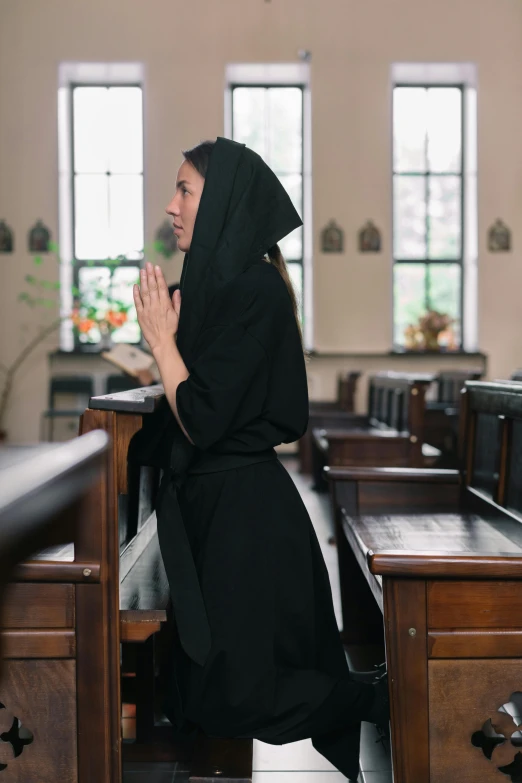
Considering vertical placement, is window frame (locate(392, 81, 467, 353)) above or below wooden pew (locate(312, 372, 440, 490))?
above

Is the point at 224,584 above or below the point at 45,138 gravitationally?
below

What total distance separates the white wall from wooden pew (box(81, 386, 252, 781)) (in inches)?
347

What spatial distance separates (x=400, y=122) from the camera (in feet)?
38.9

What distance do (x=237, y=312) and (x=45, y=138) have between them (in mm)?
10217

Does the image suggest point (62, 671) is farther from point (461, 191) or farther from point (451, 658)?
point (461, 191)

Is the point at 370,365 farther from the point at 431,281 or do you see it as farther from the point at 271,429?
the point at 271,429

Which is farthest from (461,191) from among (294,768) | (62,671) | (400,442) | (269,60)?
(62,671)

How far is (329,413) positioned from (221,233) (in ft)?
21.0

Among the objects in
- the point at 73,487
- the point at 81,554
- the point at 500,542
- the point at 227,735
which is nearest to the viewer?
the point at 73,487

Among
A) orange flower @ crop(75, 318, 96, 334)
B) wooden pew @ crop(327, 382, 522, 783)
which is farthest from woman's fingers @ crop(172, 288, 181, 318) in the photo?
orange flower @ crop(75, 318, 96, 334)

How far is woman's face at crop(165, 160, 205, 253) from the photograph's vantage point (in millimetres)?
2148

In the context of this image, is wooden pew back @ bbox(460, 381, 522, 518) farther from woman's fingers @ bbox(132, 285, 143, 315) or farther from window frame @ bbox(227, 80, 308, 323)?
window frame @ bbox(227, 80, 308, 323)

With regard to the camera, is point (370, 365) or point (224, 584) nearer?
point (224, 584)

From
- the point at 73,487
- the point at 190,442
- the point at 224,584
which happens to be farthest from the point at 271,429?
the point at 73,487
